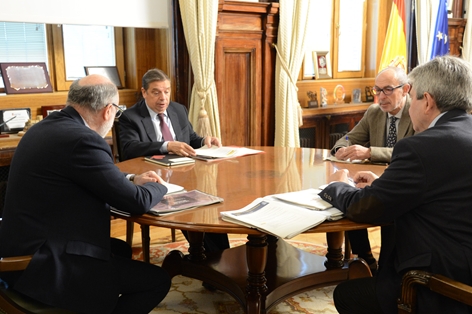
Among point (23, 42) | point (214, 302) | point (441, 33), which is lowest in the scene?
point (214, 302)

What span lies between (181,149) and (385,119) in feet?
4.36

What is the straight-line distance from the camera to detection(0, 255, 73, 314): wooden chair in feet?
6.02

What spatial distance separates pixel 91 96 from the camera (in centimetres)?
213

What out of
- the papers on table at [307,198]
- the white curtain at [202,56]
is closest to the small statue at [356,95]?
the white curtain at [202,56]

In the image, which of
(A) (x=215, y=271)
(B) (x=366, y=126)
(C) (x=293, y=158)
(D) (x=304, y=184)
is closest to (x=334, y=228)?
(D) (x=304, y=184)

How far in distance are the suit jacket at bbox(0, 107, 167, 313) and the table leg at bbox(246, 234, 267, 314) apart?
0.62m

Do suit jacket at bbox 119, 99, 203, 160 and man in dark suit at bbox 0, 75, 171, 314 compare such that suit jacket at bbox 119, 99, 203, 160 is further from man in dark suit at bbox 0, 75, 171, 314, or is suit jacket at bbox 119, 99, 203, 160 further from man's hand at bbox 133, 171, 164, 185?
man in dark suit at bbox 0, 75, 171, 314

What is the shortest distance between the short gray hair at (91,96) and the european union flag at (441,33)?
600cm

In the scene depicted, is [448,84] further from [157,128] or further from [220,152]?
[157,128]

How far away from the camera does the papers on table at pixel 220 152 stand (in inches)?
127

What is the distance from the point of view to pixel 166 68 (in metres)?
4.77

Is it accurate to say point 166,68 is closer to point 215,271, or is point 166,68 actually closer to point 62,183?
point 215,271

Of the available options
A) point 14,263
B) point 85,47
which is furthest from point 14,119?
point 14,263

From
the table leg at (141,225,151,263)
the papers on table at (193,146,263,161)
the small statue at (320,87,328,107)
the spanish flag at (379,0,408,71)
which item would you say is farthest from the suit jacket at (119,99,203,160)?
the spanish flag at (379,0,408,71)
